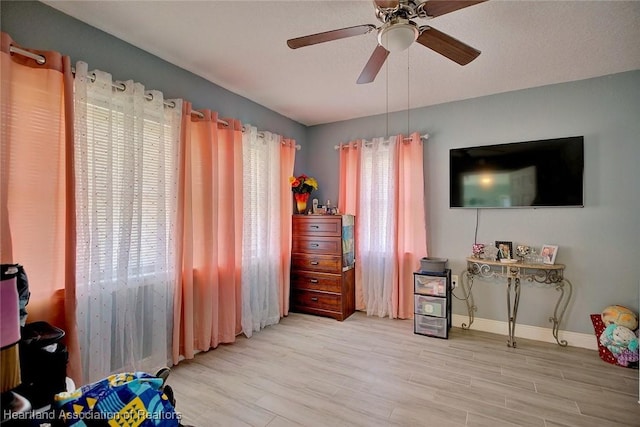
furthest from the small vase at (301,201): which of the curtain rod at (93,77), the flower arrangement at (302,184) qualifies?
the curtain rod at (93,77)

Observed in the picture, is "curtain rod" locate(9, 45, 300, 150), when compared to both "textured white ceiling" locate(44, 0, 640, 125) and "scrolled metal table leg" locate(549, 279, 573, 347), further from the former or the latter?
"scrolled metal table leg" locate(549, 279, 573, 347)

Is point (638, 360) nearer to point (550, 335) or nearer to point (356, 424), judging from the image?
point (550, 335)

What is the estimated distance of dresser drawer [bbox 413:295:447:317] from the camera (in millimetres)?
3154

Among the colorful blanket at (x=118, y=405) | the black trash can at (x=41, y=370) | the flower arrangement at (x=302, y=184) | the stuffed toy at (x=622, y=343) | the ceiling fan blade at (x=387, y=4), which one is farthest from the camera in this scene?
the flower arrangement at (x=302, y=184)

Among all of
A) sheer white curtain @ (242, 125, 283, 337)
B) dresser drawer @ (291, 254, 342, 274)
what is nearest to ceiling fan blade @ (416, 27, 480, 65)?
sheer white curtain @ (242, 125, 283, 337)

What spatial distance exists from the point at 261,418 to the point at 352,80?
9.37ft

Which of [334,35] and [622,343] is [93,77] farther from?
[622,343]

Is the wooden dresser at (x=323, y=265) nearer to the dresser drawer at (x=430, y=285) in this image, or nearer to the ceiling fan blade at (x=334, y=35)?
the dresser drawer at (x=430, y=285)

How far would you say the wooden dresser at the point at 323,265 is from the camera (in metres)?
3.65

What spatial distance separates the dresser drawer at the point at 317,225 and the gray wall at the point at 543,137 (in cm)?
117

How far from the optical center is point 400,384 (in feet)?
7.48

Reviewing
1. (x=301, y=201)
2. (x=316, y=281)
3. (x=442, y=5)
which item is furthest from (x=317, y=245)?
(x=442, y=5)

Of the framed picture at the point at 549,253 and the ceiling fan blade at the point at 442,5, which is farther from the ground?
the ceiling fan blade at the point at 442,5

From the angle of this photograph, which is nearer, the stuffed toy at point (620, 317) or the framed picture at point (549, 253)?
the stuffed toy at point (620, 317)
